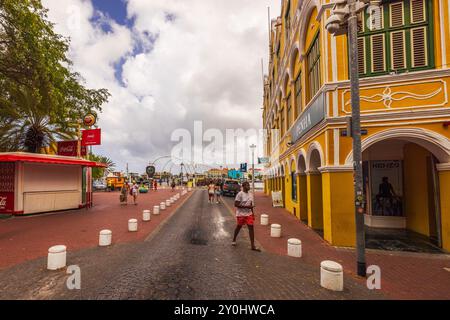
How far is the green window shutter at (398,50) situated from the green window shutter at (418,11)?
51 centimetres

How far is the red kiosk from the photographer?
12859 millimetres

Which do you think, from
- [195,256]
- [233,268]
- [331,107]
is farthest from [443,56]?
[195,256]

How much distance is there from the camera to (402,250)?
7250 mm

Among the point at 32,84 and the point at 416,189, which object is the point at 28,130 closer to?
the point at 32,84

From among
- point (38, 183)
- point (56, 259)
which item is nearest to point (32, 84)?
point (38, 183)

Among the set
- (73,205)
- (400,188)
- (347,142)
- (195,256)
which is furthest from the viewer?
(73,205)

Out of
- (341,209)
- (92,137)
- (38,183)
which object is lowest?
(341,209)

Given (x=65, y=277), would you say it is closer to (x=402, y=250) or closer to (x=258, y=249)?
(x=258, y=249)

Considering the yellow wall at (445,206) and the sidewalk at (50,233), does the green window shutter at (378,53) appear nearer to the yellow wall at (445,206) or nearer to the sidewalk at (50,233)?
the yellow wall at (445,206)

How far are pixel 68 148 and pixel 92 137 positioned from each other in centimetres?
247

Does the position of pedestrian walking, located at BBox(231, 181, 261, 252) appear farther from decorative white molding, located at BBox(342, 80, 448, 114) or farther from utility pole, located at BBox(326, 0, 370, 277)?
decorative white molding, located at BBox(342, 80, 448, 114)

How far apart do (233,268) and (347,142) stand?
17.9 ft

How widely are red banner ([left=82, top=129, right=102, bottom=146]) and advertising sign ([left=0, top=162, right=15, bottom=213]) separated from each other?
458 centimetres

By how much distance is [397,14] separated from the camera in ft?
25.7
